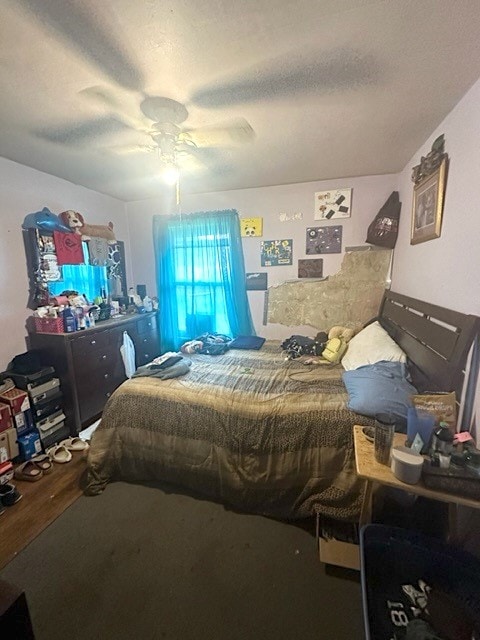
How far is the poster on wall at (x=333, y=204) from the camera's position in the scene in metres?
3.01

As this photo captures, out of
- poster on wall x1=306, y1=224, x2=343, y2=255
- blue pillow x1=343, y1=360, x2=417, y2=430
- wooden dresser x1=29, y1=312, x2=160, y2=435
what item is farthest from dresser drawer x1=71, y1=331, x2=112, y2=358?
poster on wall x1=306, y1=224, x2=343, y2=255

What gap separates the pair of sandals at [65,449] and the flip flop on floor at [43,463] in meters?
0.05

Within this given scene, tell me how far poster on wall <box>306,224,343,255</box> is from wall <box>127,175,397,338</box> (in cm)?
6

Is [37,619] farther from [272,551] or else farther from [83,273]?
[83,273]

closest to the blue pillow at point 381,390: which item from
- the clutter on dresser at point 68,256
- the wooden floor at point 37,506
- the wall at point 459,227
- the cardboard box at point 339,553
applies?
the wall at point 459,227

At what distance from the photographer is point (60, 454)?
7.53 feet

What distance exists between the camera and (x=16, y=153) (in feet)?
7.34

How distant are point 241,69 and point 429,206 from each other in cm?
151

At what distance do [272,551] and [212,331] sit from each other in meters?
2.47

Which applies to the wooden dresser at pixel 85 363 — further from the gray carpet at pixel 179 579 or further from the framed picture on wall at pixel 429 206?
the framed picture on wall at pixel 429 206

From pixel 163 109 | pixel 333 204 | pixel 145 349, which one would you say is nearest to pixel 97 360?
pixel 145 349

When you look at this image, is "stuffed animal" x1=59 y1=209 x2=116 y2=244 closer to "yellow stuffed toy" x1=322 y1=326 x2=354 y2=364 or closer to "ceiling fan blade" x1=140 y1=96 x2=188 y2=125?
"ceiling fan blade" x1=140 y1=96 x2=188 y2=125

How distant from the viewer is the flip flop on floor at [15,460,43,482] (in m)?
2.04

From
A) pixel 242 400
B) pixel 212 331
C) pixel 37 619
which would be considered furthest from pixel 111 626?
pixel 212 331
